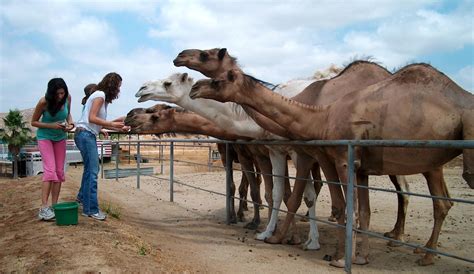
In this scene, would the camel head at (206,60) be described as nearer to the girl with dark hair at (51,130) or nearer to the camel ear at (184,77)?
the camel ear at (184,77)

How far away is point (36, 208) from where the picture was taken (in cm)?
605

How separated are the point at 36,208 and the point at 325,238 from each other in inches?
163

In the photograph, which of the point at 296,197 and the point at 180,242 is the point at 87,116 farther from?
the point at 296,197

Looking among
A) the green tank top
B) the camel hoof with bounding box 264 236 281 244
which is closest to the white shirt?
the green tank top

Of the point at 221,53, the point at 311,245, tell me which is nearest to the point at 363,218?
the point at 311,245

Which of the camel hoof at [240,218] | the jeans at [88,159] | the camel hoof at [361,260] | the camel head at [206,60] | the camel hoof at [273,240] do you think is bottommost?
the camel hoof at [240,218]

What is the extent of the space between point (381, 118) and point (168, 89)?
3.23 m

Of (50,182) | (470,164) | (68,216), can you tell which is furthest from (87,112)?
(470,164)

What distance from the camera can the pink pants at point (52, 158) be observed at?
5.00 metres

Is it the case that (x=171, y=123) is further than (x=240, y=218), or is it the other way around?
(x=240, y=218)

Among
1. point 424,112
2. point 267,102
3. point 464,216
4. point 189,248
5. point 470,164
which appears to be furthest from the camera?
point 464,216

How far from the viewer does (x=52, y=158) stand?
16.6 ft

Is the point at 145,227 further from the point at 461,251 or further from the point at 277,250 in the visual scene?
the point at 461,251

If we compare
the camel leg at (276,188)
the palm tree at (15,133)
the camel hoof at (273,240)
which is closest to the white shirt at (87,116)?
the camel leg at (276,188)
